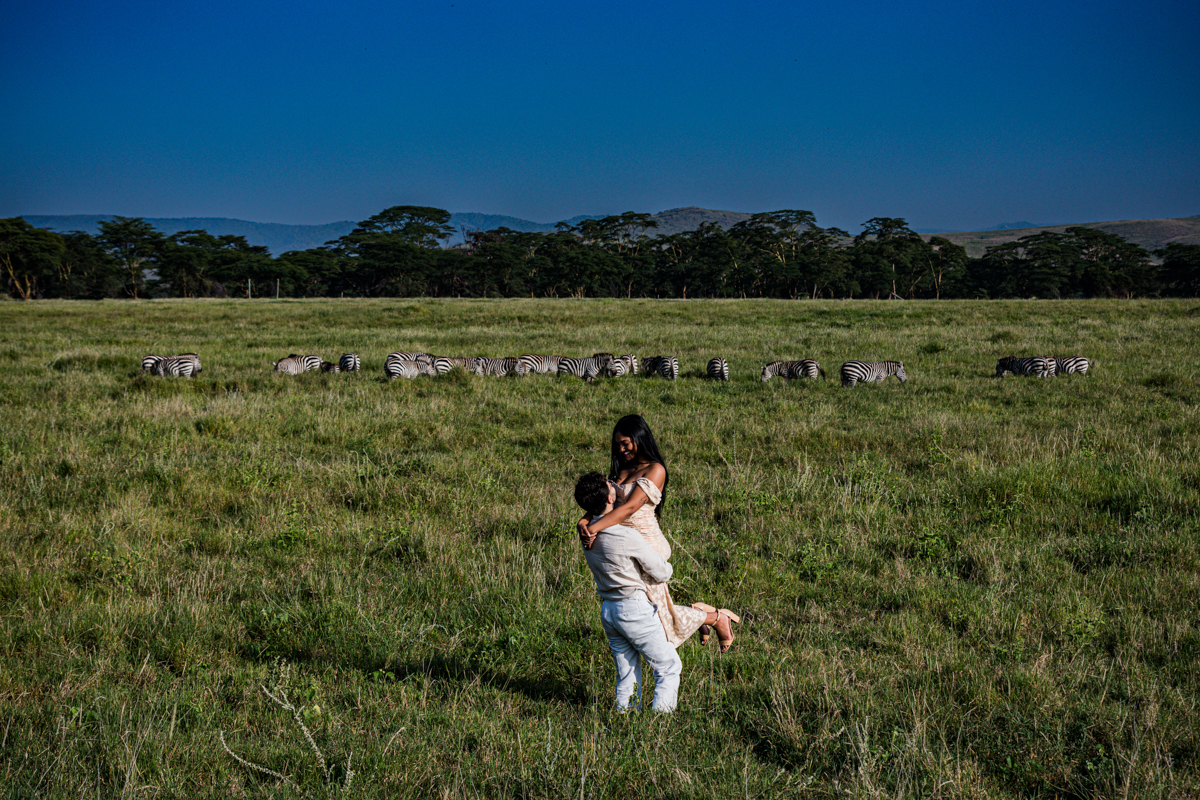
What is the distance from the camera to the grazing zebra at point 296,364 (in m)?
16.8

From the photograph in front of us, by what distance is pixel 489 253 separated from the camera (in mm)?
75750

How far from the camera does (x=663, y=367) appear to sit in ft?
55.0

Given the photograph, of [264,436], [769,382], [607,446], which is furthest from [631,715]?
[769,382]

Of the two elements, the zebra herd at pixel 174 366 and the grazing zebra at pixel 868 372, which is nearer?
the grazing zebra at pixel 868 372

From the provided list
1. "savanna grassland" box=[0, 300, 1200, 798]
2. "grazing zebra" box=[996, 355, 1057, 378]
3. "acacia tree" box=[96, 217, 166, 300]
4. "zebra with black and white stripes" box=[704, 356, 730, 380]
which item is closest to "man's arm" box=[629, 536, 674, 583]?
"savanna grassland" box=[0, 300, 1200, 798]

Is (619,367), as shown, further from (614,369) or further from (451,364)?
(451,364)

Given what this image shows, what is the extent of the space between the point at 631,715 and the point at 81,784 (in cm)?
250

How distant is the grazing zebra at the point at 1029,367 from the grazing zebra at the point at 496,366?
38.1 feet

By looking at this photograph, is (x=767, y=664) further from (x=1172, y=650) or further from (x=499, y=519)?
(x=499, y=519)

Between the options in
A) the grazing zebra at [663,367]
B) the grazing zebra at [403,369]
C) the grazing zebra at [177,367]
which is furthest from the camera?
the grazing zebra at [663,367]

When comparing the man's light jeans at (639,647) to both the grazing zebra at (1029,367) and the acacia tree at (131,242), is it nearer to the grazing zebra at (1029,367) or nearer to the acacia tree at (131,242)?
the grazing zebra at (1029,367)

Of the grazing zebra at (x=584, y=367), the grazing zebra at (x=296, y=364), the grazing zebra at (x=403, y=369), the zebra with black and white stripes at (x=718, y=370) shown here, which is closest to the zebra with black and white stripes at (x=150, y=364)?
the grazing zebra at (x=296, y=364)

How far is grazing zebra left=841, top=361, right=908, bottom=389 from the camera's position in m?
15.1

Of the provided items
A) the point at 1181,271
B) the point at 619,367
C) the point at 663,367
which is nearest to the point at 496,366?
the point at 619,367
